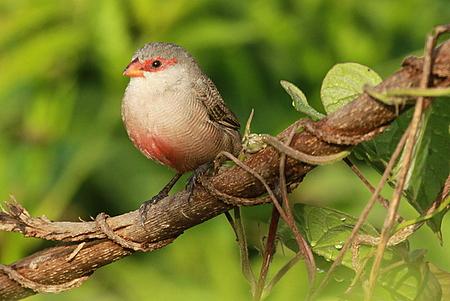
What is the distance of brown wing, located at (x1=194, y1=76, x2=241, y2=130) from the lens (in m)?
3.31

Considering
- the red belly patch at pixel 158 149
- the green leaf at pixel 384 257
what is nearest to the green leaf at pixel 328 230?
the green leaf at pixel 384 257

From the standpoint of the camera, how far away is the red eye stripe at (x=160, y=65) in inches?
136

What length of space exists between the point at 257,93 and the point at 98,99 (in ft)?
2.53

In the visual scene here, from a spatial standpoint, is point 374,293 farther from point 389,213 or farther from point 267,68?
point 267,68

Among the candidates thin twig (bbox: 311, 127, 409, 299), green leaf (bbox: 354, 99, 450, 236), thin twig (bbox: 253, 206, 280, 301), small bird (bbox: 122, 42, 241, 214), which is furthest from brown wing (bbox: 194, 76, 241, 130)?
thin twig (bbox: 311, 127, 409, 299)

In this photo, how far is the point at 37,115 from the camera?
463cm

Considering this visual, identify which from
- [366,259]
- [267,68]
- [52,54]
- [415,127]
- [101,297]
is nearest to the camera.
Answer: [415,127]

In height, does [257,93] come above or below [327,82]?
below

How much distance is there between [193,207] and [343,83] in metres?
0.46

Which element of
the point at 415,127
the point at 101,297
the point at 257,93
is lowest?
the point at 101,297

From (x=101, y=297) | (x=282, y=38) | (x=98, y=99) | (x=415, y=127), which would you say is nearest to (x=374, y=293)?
(x=415, y=127)

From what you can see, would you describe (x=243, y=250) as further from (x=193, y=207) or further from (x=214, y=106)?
(x=214, y=106)

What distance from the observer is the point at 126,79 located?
4.63 metres

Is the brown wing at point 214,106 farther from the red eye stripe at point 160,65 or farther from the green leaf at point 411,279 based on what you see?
the green leaf at point 411,279
